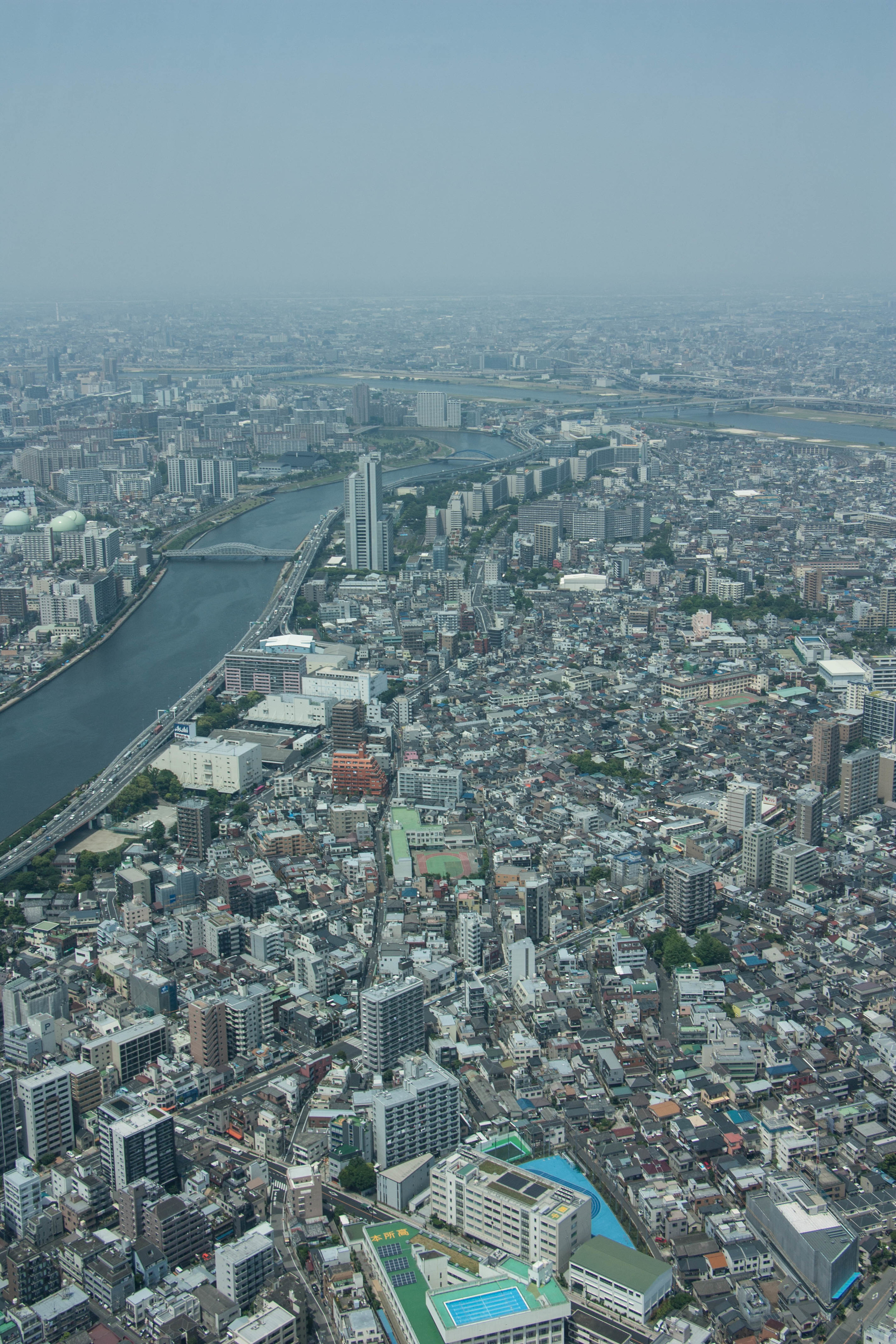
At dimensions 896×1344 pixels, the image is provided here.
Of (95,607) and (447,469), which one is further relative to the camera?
(447,469)

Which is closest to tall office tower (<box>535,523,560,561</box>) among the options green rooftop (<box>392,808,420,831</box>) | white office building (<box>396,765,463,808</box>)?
white office building (<box>396,765,463,808</box>)

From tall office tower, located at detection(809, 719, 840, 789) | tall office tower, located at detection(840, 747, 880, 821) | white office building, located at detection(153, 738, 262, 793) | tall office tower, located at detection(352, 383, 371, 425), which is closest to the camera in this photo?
tall office tower, located at detection(840, 747, 880, 821)

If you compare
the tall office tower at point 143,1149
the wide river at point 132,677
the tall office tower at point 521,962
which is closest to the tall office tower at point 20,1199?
the tall office tower at point 143,1149

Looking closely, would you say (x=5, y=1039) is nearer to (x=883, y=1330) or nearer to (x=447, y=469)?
(x=883, y=1330)

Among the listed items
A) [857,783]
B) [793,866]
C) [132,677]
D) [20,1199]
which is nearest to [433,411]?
[132,677]

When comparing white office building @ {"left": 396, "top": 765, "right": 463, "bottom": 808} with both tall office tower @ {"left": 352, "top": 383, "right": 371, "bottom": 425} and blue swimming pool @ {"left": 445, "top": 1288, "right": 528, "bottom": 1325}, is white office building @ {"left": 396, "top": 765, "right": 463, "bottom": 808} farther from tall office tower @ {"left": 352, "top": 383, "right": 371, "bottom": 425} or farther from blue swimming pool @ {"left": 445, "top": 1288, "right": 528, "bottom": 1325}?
tall office tower @ {"left": 352, "top": 383, "right": 371, "bottom": 425}

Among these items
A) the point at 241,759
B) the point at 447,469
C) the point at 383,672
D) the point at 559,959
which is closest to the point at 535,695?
the point at 383,672
